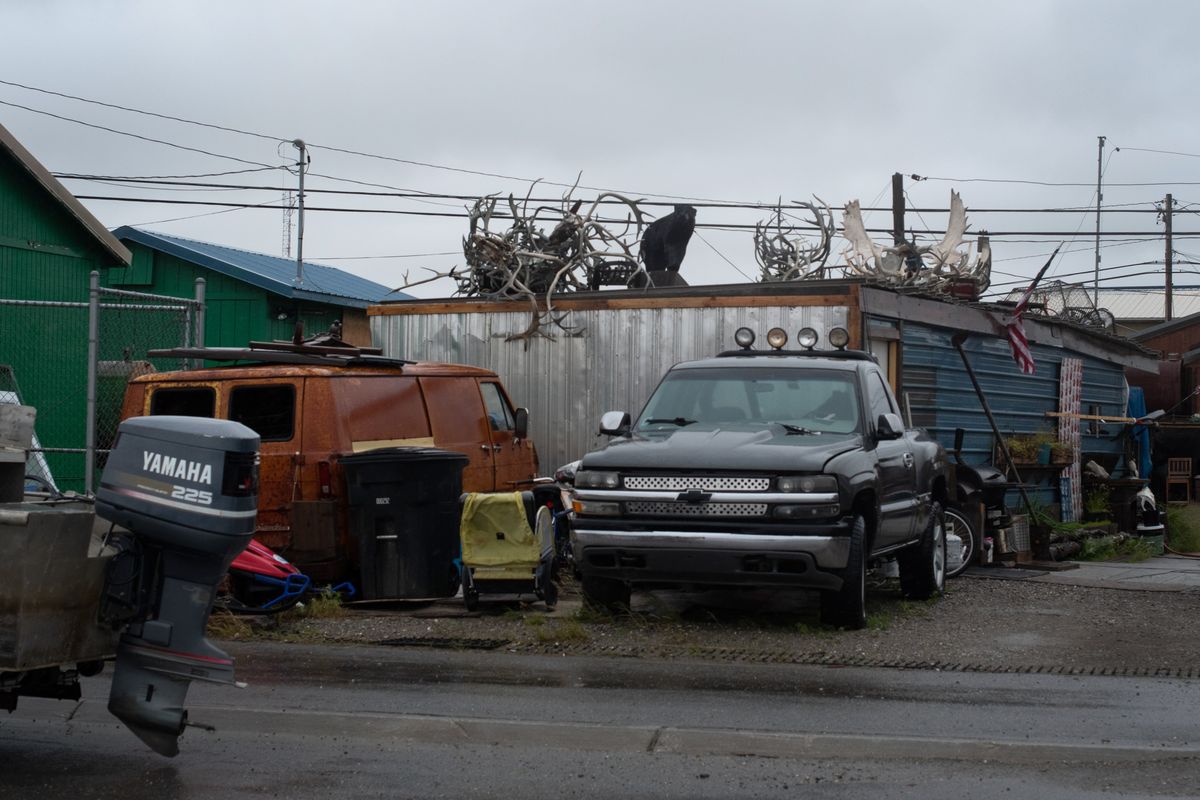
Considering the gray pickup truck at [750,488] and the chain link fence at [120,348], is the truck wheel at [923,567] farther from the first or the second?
the chain link fence at [120,348]

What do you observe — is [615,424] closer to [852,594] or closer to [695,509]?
[695,509]

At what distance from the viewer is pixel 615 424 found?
1045 centimetres

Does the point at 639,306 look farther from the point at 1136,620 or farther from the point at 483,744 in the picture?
the point at 483,744

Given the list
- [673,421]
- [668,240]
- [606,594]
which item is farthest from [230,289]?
[606,594]

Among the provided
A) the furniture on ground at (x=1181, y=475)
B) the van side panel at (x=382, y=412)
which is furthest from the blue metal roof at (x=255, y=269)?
the furniture on ground at (x=1181, y=475)

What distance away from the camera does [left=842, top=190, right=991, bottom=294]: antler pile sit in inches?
669

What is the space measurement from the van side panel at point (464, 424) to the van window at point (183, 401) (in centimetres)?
186

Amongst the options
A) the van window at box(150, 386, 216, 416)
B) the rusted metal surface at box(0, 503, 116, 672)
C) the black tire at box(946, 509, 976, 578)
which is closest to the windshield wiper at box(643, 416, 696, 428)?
the van window at box(150, 386, 216, 416)

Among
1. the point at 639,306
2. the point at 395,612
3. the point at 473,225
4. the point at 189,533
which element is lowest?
the point at 395,612

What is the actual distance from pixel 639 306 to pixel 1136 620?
6.30 m

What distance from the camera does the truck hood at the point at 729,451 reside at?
30.8 feet

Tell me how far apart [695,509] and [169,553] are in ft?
14.5

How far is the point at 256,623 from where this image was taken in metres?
9.92

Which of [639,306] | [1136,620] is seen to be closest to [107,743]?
[1136,620]
